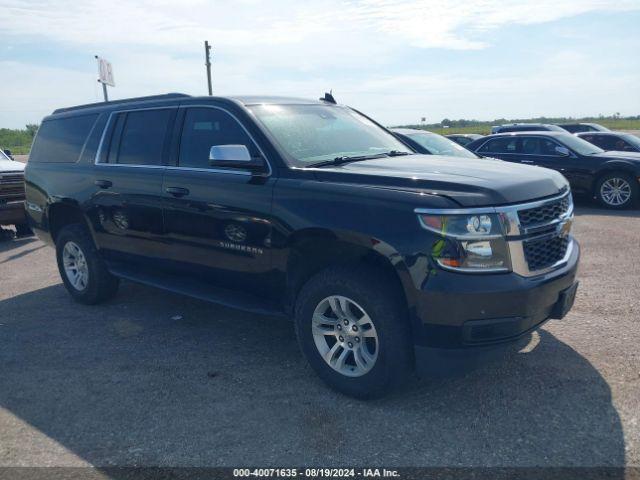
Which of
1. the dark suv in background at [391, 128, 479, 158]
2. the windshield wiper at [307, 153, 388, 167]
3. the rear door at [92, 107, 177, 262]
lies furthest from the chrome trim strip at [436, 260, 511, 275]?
the dark suv in background at [391, 128, 479, 158]

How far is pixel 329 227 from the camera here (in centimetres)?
355

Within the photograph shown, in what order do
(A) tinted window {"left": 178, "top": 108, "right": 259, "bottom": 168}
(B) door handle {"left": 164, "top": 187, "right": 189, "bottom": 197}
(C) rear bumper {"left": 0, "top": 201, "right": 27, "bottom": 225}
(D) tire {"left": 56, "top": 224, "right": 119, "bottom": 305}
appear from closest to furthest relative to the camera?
(A) tinted window {"left": 178, "top": 108, "right": 259, "bottom": 168}, (B) door handle {"left": 164, "top": 187, "right": 189, "bottom": 197}, (D) tire {"left": 56, "top": 224, "right": 119, "bottom": 305}, (C) rear bumper {"left": 0, "top": 201, "right": 27, "bottom": 225}

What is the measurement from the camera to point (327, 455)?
10.2ft

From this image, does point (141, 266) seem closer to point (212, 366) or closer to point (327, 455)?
point (212, 366)

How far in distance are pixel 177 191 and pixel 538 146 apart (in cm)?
962

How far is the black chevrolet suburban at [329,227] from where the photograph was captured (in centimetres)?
319

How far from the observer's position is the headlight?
3.15 metres

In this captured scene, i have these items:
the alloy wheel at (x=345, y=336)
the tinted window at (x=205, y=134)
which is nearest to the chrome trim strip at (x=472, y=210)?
the alloy wheel at (x=345, y=336)

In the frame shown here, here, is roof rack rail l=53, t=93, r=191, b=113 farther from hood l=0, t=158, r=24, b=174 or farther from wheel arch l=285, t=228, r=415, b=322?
hood l=0, t=158, r=24, b=174

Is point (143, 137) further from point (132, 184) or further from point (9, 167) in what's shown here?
point (9, 167)

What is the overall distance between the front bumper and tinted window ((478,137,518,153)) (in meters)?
9.82

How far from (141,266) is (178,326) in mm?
649

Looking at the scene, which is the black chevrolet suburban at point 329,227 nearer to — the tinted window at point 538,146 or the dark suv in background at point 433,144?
the dark suv in background at point 433,144

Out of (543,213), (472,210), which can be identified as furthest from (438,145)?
(472,210)
